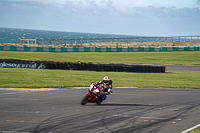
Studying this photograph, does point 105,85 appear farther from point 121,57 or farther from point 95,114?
point 121,57

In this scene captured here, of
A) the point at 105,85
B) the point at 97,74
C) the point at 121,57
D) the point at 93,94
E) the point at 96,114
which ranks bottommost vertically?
the point at 96,114

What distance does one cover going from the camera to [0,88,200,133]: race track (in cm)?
992

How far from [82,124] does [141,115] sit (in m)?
3.00

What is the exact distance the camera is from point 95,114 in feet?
39.7

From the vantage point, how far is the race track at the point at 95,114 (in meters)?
9.92

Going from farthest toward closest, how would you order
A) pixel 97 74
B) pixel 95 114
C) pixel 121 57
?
1. pixel 121 57
2. pixel 97 74
3. pixel 95 114

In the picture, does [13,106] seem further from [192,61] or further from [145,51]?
[145,51]

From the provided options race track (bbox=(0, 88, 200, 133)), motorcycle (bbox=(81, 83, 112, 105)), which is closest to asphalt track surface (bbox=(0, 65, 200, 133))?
race track (bbox=(0, 88, 200, 133))

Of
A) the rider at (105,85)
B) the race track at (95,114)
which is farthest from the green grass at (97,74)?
the rider at (105,85)

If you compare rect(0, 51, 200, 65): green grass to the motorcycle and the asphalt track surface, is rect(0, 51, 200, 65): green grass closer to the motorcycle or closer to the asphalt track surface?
the asphalt track surface

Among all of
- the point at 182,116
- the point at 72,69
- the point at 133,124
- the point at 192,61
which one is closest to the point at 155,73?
the point at 72,69

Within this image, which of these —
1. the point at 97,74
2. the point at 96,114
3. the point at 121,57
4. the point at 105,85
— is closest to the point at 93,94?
the point at 105,85

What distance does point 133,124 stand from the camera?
10664mm

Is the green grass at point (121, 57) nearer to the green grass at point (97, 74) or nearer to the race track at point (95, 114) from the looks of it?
the green grass at point (97, 74)
